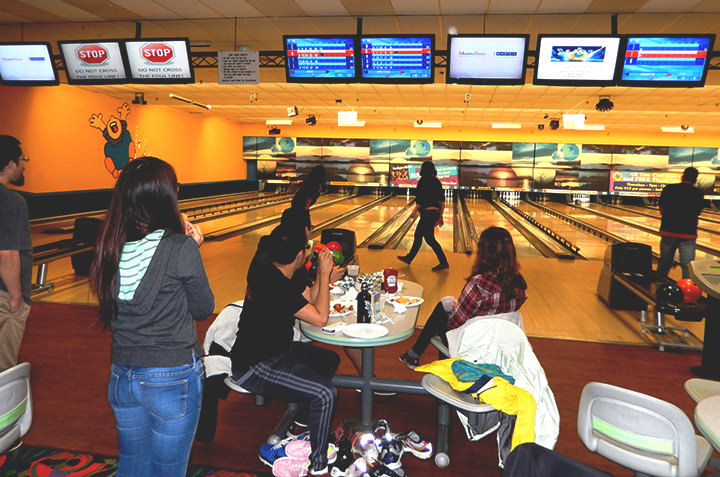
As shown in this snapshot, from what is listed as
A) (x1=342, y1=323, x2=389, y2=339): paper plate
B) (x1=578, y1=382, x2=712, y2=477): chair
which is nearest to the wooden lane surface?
(x1=342, y1=323, x2=389, y2=339): paper plate

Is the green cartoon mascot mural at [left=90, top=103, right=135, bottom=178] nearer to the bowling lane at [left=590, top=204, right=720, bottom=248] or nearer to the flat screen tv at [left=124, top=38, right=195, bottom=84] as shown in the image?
the flat screen tv at [left=124, top=38, right=195, bottom=84]

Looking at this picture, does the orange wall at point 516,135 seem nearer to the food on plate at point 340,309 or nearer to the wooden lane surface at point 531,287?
the wooden lane surface at point 531,287

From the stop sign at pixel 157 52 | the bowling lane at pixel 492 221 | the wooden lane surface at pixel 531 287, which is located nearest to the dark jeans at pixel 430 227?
A: the wooden lane surface at pixel 531 287

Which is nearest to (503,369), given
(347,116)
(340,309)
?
(340,309)

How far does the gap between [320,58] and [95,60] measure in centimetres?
254

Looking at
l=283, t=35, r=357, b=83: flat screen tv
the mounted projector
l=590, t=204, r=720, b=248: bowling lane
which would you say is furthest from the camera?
the mounted projector

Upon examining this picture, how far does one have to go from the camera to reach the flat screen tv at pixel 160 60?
5.49 metres

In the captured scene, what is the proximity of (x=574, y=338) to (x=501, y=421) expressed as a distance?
238cm

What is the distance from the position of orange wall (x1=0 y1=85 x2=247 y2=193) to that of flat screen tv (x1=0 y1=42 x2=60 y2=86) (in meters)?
3.78

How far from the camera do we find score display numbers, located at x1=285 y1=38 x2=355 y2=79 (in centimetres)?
531

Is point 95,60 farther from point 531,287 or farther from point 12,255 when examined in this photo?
point 531,287

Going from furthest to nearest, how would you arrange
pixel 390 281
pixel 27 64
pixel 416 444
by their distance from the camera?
1. pixel 27 64
2. pixel 390 281
3. pixel 416 444

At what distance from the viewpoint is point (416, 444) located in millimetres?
2549

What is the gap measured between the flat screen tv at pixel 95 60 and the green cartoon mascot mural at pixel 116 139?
20.8 ft
